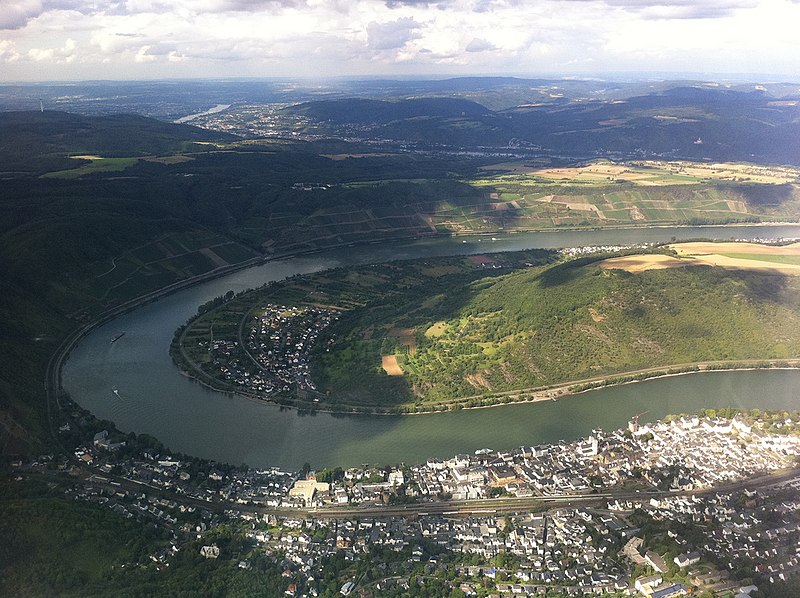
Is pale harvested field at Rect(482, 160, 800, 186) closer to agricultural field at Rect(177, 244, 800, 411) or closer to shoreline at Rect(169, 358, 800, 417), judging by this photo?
agricultural field at Rect(177, 244, 800, 411)

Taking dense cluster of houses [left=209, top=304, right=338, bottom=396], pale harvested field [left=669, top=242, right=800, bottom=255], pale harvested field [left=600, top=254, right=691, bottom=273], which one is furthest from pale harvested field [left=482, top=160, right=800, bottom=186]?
dense cluster of houses [left=209, top=304, right=338, bottom=396]

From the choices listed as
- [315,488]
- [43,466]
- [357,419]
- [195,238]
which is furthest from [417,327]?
[195,238]

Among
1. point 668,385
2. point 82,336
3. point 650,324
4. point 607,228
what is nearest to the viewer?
point 668,385

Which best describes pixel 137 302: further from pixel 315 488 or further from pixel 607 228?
pixel 607 228

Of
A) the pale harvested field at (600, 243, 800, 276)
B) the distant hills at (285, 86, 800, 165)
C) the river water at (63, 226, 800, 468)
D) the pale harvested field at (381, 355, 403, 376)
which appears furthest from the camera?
the distant hills at (285, 86, 800, 165)

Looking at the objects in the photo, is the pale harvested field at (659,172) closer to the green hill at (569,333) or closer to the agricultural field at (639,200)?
the agricultural field at (639,200)

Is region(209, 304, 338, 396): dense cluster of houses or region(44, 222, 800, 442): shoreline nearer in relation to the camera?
region(209, 304, 338, 396): dense cluster of houses
